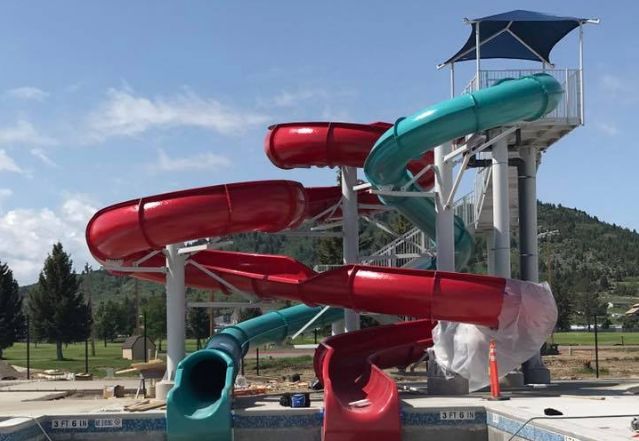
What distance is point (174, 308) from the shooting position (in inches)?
640

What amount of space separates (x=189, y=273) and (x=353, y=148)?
4.81 metres

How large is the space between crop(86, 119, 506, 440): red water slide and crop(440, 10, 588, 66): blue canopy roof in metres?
6.44

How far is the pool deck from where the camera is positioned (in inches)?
376

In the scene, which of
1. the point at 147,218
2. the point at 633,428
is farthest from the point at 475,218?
the point at 633,428

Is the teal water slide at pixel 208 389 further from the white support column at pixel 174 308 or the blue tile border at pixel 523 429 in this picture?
the blue tile border at pixel 523 429

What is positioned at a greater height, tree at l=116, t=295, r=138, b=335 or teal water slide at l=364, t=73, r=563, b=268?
teal water slide at l=364, t=73, r=563, b=268

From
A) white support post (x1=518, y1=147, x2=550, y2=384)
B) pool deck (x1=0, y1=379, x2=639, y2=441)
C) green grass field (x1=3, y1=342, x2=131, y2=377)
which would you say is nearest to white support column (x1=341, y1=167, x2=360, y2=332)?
pool deck (x1=0, y1=379, x2=639, y2=441)

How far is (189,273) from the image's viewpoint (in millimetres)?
18219

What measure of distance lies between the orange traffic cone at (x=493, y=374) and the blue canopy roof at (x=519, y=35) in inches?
298

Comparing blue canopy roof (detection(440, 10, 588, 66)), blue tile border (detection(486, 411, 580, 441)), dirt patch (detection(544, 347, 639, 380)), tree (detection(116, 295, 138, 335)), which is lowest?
tree (detection(116, 295, 138, 335))

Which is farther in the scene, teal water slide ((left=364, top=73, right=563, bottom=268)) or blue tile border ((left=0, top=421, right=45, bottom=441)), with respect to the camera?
teal water slide ((left=364, top=73, right=563, bottom=268))

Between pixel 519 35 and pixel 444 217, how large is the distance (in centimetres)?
627

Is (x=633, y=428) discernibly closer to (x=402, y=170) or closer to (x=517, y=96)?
(x=517, y=96)

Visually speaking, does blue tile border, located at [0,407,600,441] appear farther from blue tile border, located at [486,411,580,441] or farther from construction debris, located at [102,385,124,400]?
construction debris, located at [102,385,124,400]
